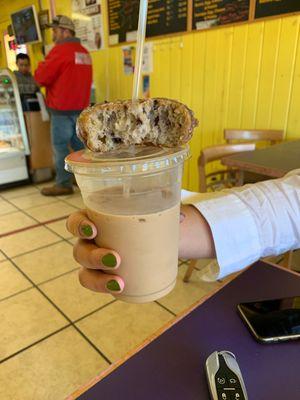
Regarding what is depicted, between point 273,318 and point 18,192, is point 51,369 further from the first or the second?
point 18,192

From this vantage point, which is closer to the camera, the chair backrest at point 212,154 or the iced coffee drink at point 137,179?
the iced coffee drink at point 137,179

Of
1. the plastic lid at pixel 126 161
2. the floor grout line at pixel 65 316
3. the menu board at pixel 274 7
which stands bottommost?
the floor grout line at pixel 65 316

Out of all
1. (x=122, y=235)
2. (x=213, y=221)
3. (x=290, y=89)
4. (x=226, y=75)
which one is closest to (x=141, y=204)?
(x=122, y=235)

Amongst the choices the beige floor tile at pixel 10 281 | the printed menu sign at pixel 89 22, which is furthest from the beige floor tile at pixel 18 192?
the printed menu sign at pixel 89 22

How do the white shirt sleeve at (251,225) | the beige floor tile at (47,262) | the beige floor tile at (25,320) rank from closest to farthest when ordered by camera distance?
the white shirt sleeve at (251,225)
the beige floor tile at (25,320)
the beige floor tile at (47,262)

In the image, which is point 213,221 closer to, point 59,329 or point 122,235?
point 122,235

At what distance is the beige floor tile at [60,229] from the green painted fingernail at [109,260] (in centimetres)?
237

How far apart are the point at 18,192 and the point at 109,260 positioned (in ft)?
12.6

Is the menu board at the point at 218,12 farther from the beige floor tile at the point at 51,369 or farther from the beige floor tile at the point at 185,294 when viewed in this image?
the beige floor tile at the point at 51,369

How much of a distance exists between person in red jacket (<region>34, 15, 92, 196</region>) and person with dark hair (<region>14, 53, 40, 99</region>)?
618 mm

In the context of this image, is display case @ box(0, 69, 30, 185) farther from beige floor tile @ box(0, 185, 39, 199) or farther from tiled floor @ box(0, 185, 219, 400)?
tiled floor @ box(0, 185, 219, 400)

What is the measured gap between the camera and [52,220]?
325 centimetres

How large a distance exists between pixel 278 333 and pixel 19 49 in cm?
613

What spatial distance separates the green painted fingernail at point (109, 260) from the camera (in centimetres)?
60
